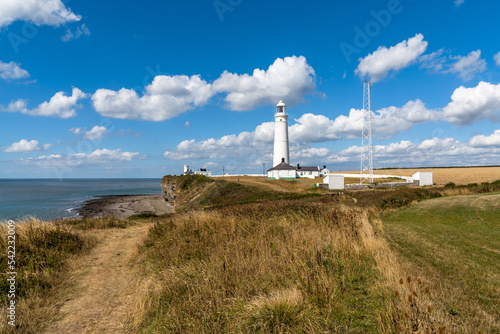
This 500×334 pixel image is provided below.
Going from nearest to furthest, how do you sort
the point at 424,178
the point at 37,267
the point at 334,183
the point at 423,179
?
the point at 37,267, the point at 334,183, the point at 423,179, the point at 424,178

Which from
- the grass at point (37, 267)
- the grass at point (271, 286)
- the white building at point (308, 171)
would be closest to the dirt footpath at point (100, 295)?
the grass at point (37, 267)

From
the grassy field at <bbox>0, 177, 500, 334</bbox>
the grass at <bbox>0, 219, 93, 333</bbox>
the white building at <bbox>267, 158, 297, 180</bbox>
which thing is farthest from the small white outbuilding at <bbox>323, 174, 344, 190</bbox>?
the grass at <bbox>0, 219, 93, 333</bbox>

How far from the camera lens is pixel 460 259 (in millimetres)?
7301

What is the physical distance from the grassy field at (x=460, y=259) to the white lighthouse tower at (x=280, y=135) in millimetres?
50462

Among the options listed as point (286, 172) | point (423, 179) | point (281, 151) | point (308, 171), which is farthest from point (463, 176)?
point (281, 151)

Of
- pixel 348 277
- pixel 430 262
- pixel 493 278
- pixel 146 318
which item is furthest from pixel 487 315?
pixel 146 318

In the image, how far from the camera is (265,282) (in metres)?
4.79

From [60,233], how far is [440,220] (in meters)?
17.0

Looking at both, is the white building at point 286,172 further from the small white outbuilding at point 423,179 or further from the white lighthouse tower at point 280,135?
the small white outbuilding at point 423,179

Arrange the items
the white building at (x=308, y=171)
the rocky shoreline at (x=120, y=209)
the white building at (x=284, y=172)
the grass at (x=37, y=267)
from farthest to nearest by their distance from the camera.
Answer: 1. the white building at (x=308, y=171)
2. the white building at (x=284, y=172)
3. the rocky shoreline at (x=120, y=209)
4. the grass at (x=37, y=267)

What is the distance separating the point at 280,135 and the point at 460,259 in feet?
195

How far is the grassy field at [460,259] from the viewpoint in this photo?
164 inches

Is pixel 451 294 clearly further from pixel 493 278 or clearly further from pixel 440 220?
pixel 440 220

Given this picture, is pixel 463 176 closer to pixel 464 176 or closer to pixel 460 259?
pixel 464 176
